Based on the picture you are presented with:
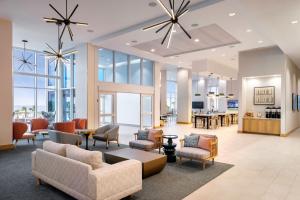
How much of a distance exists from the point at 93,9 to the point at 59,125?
4.37 metres

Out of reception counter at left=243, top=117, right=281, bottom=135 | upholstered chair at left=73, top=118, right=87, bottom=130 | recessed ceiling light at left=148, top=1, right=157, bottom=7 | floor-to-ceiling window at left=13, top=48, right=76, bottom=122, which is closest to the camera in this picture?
recessed ceiling light at left=148, top=1, right=157, bottom=7

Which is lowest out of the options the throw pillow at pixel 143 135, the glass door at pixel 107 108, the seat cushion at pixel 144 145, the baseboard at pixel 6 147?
the baseboard at pixel 6 147

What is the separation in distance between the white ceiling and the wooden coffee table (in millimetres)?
3957

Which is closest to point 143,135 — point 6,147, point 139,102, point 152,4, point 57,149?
point 57,149

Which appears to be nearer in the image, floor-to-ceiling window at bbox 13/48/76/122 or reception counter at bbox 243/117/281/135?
reception counter at bbox 243/117/281/135

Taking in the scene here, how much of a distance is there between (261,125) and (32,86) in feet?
39.8

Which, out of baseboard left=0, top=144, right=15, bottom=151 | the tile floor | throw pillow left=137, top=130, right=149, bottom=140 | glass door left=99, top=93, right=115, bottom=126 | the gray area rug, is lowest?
the tile floor

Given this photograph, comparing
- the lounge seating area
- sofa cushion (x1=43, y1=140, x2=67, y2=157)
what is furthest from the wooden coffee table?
sofa cushion (x1=43, y1=140, x2=67, y2=157)

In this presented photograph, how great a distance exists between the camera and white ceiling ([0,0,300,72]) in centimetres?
533

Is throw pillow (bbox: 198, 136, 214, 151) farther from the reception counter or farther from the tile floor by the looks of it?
the reception counter

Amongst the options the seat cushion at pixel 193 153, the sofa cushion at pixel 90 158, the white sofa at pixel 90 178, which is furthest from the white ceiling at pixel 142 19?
the white sofa at pixel 90 178

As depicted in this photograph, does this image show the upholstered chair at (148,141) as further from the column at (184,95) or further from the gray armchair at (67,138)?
the column at (184,95)

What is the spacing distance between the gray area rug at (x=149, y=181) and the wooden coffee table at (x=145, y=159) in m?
0.16

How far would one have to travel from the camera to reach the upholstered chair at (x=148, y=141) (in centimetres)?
602
